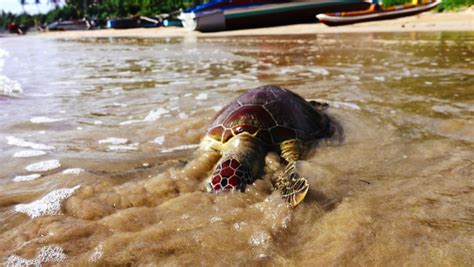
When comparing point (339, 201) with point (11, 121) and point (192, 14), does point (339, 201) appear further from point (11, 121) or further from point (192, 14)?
point (192, 14)

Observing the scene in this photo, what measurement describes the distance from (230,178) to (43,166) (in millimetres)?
1606

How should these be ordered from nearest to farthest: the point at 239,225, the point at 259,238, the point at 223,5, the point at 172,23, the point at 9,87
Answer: the point at 259,238 < the point at 239,225 < the point at 9,87 < the point at 223,5 < the point at 172,23

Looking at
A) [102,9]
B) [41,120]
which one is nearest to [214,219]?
[41,120]

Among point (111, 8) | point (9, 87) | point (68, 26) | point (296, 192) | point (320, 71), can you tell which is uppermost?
point (111, 8)

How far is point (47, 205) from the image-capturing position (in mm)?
2330

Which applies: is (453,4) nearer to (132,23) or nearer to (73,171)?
(73,171)

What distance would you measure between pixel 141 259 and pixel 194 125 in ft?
8.42

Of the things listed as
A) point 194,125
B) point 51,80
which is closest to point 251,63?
point 51,80

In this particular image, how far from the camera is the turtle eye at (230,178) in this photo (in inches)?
99.3

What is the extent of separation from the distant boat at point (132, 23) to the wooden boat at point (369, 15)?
30.7m

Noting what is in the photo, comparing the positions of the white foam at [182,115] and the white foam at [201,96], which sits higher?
the white foam at [201,96]

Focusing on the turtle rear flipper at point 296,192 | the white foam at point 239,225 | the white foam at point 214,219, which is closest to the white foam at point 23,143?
the white foam at point 214,219

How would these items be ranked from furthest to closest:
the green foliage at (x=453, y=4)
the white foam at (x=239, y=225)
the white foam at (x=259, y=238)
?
the green foliage at (x=453, y=4) → the white foam at (x=239, y=225) → the white foam at (x=259, y=238)

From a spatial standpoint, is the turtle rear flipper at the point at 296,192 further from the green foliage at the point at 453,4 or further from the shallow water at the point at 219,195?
the green foliage at the point at 453,4
